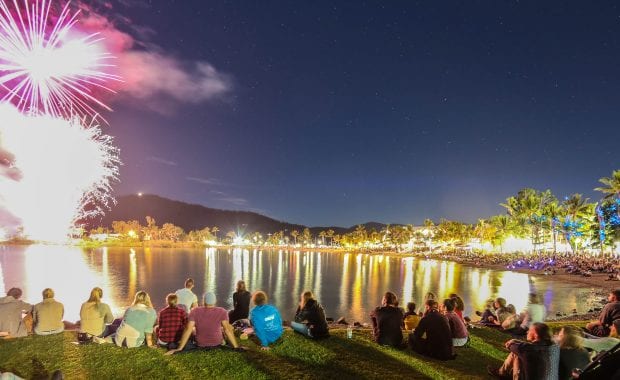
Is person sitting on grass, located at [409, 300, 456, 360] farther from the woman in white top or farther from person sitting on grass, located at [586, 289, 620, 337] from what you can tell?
person sitting on grass, located at [586, 289, 620, 337]

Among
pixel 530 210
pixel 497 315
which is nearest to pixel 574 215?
pixel 530 210

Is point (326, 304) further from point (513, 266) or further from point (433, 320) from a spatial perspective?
point (513, 266)

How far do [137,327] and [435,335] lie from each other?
7.40 m

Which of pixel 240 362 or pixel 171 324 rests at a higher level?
pixel 171 324

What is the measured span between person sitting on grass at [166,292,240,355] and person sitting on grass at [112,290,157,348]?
3.22 ft

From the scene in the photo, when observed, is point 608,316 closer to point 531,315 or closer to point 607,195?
point 531,315

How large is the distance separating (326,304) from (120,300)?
2283cm

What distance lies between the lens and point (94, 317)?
1057 cm

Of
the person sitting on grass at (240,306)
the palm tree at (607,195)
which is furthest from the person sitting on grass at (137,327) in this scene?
the palm tree at (607,195)

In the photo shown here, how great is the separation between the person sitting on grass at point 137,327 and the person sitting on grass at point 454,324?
760 cm

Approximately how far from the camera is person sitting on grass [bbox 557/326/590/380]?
727cm

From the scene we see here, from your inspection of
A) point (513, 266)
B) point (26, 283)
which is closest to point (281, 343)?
point (26, 283)

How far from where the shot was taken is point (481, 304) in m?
43.3

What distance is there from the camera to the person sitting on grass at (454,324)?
1079 cm
